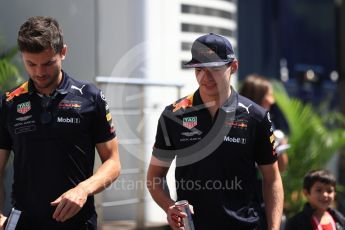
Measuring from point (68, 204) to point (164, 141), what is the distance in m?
0.82

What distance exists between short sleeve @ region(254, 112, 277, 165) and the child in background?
1661 mm

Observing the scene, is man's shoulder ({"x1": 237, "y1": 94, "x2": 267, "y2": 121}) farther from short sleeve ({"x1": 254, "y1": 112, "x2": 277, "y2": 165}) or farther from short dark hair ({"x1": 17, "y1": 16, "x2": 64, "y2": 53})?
short dark hair ({"x1": 17, "y1": 16, "x2": 64, "y2": 53})

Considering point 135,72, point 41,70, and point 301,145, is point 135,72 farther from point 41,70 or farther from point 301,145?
point 41,70

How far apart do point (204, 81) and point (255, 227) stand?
0.82 meters

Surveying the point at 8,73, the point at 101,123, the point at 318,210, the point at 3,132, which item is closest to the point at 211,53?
the point at 101,123

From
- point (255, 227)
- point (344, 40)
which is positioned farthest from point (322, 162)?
point (255, 227)

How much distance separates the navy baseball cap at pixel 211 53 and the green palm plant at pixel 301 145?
15.7ft

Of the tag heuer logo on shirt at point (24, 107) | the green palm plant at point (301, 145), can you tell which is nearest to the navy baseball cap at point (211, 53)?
the tag heuer logo on shirt at point (24, 107)

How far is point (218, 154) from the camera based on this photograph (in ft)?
12.7

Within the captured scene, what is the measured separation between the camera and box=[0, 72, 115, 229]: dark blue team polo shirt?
3.61 m

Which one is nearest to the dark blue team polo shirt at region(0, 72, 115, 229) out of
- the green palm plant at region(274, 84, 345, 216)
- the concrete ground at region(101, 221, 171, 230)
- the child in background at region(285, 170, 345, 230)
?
the child in background at region(285, 170, 345, 230)

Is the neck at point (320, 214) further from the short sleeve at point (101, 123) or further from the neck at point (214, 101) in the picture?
the short sleeve at point (101, 123)

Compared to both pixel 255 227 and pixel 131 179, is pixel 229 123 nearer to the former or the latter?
pixel 255 227

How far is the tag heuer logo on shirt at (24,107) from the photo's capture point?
12.1ft
